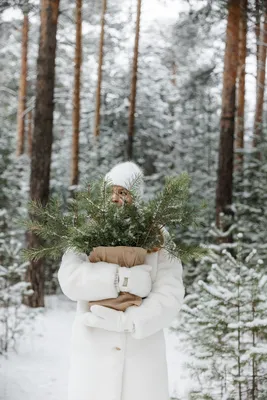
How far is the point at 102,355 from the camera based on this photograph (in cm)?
308

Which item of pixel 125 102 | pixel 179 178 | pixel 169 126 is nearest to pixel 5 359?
pixel 179 178

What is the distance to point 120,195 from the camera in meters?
3.27

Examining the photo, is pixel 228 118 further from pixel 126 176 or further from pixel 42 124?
pixel 126 176

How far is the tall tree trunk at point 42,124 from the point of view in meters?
9.18

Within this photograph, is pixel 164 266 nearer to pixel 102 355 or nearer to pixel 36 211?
pixel 102 355

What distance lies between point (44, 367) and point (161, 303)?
3900 mm

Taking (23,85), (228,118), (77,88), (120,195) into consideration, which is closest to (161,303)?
(120,195)

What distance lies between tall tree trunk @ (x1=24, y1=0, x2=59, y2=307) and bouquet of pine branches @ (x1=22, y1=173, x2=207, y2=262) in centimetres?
598

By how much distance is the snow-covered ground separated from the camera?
5570 millimetres

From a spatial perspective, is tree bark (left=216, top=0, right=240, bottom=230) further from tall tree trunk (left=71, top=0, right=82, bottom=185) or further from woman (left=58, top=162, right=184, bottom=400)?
woman (left=58, top=162, right=184, bottom=400)

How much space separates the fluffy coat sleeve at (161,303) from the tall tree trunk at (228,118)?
7330 mm

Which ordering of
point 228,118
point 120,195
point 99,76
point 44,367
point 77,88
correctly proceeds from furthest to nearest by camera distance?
point 99,76 → point 77,88 → point 228,118 → point 44,367 → point 120,195

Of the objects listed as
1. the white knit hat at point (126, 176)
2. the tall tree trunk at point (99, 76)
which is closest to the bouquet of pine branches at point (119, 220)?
the white knit hat at point (126, 176)

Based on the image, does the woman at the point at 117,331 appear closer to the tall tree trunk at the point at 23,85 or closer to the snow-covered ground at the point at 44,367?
the snow-covered ground at the point at 44,367
